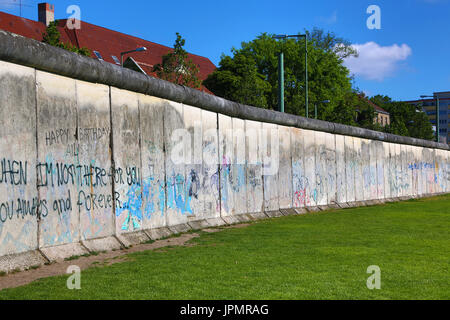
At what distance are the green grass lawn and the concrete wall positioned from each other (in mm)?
1284

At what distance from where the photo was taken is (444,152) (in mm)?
39438

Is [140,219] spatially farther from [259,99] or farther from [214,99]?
[259,99]

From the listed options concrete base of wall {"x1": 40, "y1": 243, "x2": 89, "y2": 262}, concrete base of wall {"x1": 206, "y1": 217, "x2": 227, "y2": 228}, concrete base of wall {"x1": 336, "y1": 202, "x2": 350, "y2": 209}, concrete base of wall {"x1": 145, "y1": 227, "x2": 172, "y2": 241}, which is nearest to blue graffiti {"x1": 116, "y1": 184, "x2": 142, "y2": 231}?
concrete base of wall {"x1": 145, "y1": 227, "x2": 172, "y2": 241}

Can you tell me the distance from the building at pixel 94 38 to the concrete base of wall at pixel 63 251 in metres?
35.9

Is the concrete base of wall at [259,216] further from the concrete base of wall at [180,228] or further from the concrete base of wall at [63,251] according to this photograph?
the concrete base of wall at [63,251]

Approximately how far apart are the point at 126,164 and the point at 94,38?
42.7 metres

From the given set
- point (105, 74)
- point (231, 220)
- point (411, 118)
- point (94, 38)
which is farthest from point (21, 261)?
point (411, 118)

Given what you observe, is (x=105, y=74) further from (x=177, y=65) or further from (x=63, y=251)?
(x=177, y=65)

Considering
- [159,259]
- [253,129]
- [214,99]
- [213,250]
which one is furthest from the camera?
[253,129]

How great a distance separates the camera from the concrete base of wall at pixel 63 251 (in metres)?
8.91

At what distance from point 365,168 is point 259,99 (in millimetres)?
17181

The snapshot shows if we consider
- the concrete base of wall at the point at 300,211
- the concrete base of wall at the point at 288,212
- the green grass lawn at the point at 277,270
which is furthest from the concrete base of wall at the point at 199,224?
the concrete base of wall at the point at 300,211
